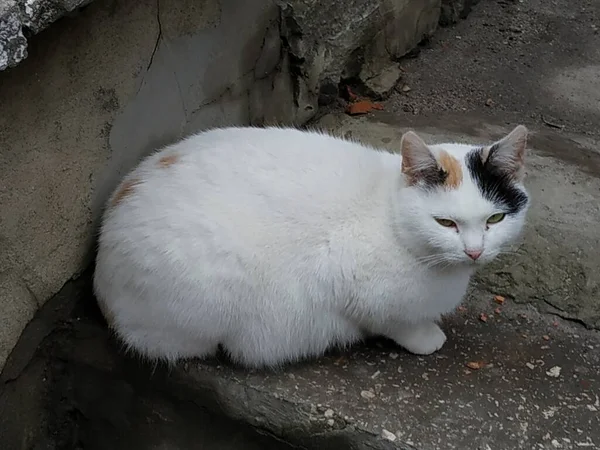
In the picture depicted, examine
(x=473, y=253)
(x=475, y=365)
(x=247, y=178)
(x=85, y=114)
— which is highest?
(x=85, y=114)

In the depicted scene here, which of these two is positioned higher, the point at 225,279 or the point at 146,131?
the point at 146,131

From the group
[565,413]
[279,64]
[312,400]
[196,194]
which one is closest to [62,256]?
[196,194]

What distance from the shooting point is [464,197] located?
1840 millimetres

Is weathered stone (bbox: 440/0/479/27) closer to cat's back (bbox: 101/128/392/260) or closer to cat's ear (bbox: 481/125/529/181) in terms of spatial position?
cat's back (bbox: 101/128/392/260)

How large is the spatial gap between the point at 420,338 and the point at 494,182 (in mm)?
505

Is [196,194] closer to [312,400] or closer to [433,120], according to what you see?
[312,400]

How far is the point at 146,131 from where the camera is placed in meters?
2.26

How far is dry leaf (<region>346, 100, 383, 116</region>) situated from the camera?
10.4 feet

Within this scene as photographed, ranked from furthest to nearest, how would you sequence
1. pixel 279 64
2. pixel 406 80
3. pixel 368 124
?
pixel 406 80 < pixel 368 124 < pixel 279 64

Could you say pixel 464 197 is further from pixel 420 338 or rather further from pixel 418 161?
pixel 420 338

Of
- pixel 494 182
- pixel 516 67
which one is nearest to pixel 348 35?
pixel 516 67

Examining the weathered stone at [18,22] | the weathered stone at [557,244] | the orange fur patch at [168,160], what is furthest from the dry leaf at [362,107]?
the weathered stone at [18,22]

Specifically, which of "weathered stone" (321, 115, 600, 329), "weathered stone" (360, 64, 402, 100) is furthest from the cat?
"weathered stone" (360, 64, 402, 100)

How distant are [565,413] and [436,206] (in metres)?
0.64
